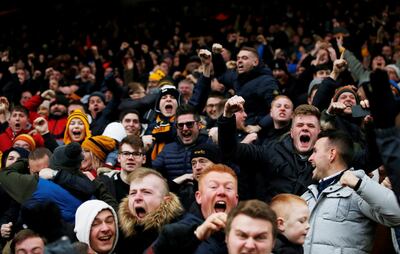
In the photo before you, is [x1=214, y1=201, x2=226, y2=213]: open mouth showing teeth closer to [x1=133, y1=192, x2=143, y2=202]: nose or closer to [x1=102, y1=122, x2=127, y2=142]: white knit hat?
[x1=133, y1=192, x2=143, y2=202]: nose

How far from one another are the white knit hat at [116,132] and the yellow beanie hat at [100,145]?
0.88ft

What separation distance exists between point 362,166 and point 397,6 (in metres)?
14.1

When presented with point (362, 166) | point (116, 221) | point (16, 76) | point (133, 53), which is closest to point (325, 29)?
point (133, 53)

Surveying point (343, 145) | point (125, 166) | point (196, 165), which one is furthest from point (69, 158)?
point (343, 145)

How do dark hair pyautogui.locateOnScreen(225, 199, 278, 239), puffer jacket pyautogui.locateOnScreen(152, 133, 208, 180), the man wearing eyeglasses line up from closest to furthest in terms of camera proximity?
1. dark hair pyautogui.locateOnScreen(225, 199, 278, 239)
2. the man wearing eyeglasses
3. puffer jacket pyautogui.locateOnScreen(152, 133, 208, 180)

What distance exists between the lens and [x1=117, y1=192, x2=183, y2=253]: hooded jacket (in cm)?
533

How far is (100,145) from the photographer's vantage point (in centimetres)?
809

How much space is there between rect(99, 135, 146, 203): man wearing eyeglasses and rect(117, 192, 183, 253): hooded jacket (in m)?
1.39

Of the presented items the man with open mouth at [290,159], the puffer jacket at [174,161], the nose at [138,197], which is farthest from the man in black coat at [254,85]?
the nose at [138,197]

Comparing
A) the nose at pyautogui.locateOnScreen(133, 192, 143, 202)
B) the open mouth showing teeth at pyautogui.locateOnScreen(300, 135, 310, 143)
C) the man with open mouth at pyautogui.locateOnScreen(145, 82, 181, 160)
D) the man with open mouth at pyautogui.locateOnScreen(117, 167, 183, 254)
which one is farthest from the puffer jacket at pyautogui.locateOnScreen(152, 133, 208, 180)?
the nose at pyautogui.locateOnScreen(133, 192, 143, 202)

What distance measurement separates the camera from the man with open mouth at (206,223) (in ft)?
14.1

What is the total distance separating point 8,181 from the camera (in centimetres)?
664

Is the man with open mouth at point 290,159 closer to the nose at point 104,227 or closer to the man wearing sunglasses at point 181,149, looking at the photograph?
the man wearing sunglasses at point 181,149

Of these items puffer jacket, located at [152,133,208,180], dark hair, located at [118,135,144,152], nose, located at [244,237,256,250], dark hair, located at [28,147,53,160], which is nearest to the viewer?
nose, located at [244,237,256,250]
